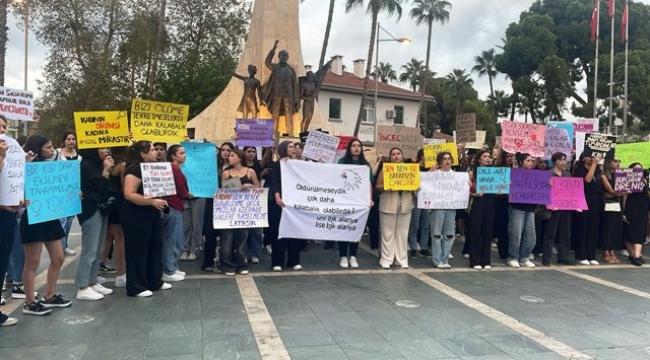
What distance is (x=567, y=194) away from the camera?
8.21 metres

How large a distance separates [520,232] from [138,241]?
5.66 m

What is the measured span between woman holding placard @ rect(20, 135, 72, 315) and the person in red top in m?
1.43

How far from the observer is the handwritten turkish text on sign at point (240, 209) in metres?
6.73

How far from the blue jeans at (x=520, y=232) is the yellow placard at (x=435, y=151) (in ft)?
4.30

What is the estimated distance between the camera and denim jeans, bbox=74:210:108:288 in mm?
5492

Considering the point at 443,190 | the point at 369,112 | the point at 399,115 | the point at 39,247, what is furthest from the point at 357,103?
the point at 39,247

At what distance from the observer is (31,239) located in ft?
16.3

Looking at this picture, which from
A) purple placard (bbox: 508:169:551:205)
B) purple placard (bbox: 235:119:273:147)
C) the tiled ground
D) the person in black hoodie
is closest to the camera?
the tiled ground

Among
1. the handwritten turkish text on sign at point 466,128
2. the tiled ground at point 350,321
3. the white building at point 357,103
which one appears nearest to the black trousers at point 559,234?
the tiled ground at point 350,321

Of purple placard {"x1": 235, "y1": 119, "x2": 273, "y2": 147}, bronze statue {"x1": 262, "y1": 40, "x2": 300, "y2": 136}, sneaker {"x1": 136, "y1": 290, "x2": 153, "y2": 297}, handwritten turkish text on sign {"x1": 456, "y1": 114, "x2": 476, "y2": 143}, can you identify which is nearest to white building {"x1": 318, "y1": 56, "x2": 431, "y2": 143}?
bronze statue {"x1": 262, "y1": 40, "x2": 300, "y2": 136}

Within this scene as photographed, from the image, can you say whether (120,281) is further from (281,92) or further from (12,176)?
(281,92)

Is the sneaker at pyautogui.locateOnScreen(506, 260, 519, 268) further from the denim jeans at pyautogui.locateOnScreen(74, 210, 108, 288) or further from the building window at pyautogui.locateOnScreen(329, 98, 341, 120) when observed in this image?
the building window at pyautogui.locateOnScreen(329, 98, 341, 120)

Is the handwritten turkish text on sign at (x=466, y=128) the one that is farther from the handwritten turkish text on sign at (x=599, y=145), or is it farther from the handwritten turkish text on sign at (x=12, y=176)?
the handwritten turkish text on sign at (x=12, y=176)

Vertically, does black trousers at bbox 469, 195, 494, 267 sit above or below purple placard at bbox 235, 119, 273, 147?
below
